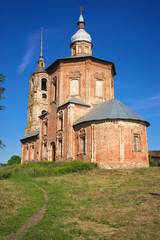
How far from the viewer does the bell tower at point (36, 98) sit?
51.1 meters

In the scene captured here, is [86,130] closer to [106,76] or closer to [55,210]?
[106,76]

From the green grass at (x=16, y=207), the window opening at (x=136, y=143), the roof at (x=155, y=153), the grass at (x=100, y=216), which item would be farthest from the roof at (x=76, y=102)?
the roof at (x=155, y=153)

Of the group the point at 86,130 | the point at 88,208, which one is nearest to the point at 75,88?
the point at 86,130

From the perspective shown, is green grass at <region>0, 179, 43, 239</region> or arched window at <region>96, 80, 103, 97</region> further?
arched window at <region>96, 80, 103, 97</region>

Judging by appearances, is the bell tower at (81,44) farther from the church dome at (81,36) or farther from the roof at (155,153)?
the roof at (155,153)

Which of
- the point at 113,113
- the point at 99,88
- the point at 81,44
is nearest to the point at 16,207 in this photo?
the point at 113,113

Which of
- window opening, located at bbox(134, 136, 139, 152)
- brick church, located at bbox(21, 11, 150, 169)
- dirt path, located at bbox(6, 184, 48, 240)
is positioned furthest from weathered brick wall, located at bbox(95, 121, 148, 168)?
dirt path, located at bbox(6, 184, 48, 240)

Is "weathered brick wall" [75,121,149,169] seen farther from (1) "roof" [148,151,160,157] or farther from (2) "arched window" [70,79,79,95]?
(1) "roof" [148,151,160,157]

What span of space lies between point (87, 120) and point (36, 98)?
106 ft

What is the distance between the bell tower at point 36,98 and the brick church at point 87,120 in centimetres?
1553

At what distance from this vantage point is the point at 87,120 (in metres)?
22.2

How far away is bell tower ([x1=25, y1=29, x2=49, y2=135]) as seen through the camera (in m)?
51.1

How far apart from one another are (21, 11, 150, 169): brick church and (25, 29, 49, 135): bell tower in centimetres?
1553

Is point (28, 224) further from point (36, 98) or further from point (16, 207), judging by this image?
point (36, 98)
